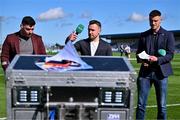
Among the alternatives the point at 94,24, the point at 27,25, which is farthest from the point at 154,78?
the point at 27,25

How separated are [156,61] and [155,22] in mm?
597

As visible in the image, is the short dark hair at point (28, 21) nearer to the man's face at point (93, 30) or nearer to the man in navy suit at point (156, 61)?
the man's face at point (93, 30)

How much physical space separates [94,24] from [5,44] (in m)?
1.44

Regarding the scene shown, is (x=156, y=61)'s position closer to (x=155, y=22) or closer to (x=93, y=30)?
(x=155, y=22)

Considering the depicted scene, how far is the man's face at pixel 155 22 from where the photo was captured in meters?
7.57

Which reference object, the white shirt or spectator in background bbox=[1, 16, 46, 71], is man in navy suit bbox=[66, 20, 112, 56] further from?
spectator in background bbox=[1, 16, 46, 71]

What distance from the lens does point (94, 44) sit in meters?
7.43

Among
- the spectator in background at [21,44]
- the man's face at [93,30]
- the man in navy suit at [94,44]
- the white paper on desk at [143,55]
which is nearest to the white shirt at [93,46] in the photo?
the man in navy suit at [94,44]

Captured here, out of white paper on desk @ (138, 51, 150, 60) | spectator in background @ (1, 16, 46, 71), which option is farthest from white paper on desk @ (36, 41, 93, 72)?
spectator in background @ (1, 16, 46, 71)

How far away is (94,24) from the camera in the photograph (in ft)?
24.0

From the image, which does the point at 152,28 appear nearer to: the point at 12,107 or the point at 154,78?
the point at 154,78

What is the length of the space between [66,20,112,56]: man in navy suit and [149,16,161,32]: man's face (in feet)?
2.55

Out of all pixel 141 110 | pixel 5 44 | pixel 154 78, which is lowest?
pixel 141 110

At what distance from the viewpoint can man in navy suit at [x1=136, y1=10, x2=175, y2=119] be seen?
7590 mm
